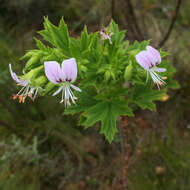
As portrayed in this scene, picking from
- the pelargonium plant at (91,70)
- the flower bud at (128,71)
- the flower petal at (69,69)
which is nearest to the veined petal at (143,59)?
the pelargonium plant at (91,70)

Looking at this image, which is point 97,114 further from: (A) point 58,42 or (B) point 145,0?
(B) point 145,0

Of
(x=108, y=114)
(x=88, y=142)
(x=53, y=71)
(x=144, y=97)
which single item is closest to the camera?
(x=53, y=71)

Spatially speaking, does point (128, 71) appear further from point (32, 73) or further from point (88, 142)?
point (88, 142)

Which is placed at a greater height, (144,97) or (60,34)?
(60,34)

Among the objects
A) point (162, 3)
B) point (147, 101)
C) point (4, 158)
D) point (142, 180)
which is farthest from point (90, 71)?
point (162, 3)

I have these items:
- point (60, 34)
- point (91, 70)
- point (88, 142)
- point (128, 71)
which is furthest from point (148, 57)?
point (88, 142)

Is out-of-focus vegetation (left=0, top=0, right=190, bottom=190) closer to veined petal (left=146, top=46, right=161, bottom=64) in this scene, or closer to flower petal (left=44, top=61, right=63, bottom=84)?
flower petal (left=44, top=61, right=63, bottom=84)

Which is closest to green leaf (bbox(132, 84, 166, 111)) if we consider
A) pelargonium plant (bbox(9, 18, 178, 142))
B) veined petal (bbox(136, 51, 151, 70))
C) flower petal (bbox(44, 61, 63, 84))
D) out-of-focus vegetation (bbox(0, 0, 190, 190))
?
pelargonium plant (bbox(9, 18, 178, 142))
